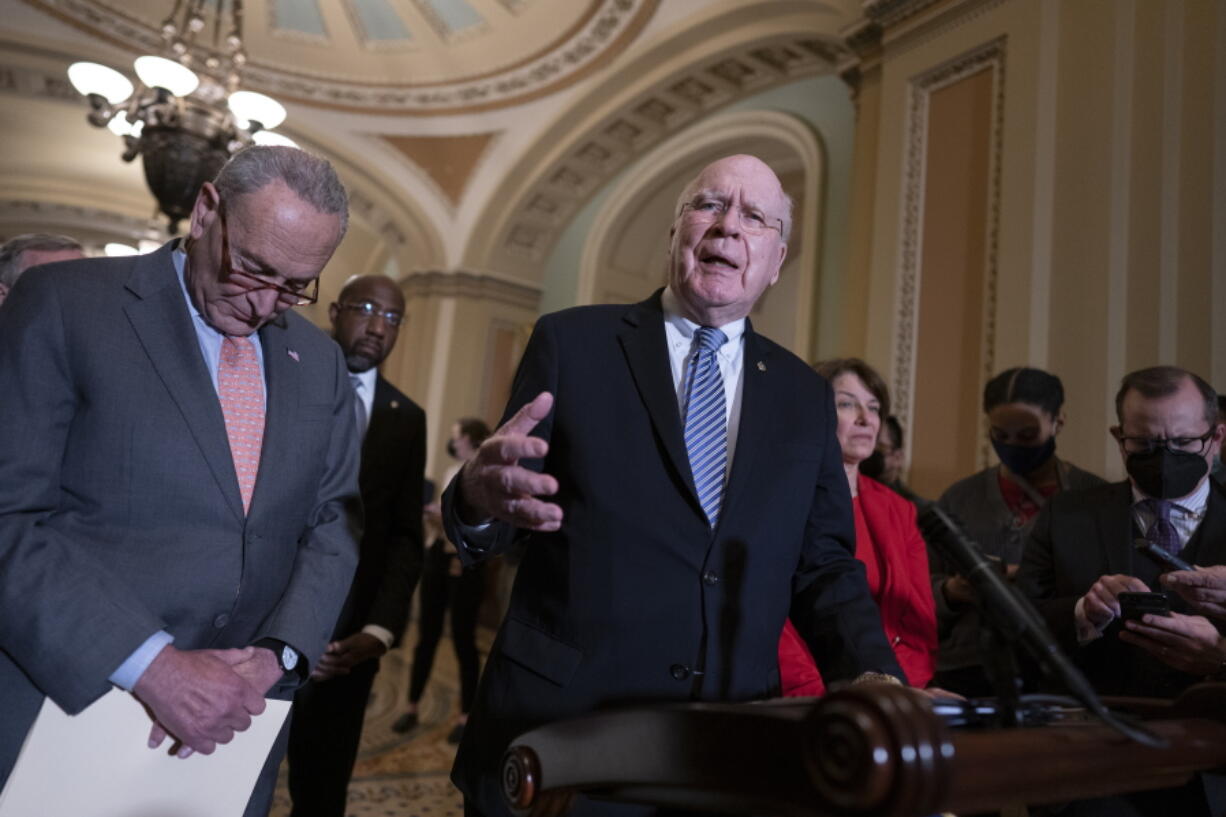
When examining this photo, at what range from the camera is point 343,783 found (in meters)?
2.39

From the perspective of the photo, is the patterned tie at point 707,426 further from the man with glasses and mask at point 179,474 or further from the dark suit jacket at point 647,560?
the man with glasses and mask at point 179,474

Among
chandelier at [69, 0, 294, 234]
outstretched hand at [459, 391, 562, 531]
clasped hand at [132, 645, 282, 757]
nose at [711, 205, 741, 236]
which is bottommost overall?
clasped hand at [132, 645, 282, 757]

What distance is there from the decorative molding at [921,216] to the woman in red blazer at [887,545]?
169cm

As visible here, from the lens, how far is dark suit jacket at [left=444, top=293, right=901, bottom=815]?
3.88ft

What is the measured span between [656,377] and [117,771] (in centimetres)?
93

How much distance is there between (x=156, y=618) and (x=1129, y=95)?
12.9ft

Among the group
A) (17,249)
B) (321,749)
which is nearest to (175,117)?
(17,249)

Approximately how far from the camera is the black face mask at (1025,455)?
9.18 ft

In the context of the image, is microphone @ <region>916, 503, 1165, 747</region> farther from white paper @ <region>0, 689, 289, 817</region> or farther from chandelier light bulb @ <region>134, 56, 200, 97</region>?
chandelier light bulb @ <region>134, 56, 200, 97</region>

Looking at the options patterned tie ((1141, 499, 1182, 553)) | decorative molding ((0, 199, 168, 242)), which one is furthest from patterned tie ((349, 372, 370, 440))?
decorative molding ((0, 199, 168, 242))

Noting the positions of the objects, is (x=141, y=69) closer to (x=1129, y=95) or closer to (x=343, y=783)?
(x=343, y=783)

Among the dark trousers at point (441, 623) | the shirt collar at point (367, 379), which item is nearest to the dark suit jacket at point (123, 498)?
the shirt collar at point (367, 379)

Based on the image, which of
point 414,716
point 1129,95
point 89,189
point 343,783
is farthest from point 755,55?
→ point 89,189

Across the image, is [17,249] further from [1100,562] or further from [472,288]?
[472,288]
